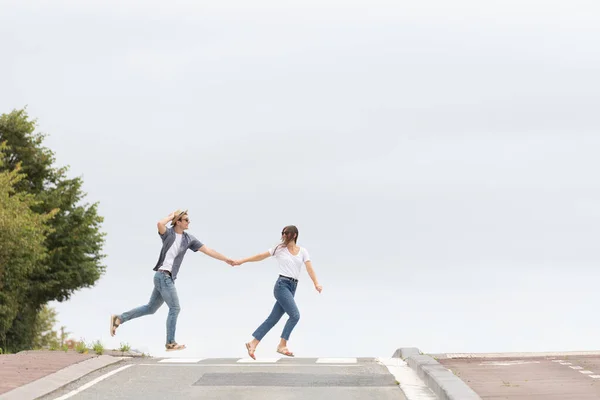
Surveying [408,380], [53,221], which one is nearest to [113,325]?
[408,380]

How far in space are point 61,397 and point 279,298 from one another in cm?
548

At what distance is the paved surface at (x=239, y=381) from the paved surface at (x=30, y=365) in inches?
21.3

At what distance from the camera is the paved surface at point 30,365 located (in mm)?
12992

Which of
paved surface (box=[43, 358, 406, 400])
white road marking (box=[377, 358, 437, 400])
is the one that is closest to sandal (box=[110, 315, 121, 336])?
paved surface (box=[43, 358, 406, 400])

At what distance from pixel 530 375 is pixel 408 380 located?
1531 millimetres

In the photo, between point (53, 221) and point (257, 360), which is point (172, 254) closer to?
point (257, 360)

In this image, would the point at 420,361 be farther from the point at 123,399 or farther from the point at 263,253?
the point at 123,399

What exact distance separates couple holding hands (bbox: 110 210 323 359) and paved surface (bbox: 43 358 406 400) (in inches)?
30.5

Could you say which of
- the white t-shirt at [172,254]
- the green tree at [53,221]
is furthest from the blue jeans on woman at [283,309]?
the green tree at [53,221]

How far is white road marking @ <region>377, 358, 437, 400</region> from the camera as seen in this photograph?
39.1ft

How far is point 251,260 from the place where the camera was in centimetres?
1752

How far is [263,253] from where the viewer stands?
1712 centimetres

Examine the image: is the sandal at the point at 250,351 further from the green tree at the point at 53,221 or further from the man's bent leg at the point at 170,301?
the green tree at the point at 53,221

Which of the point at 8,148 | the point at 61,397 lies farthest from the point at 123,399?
the point at 8,148
